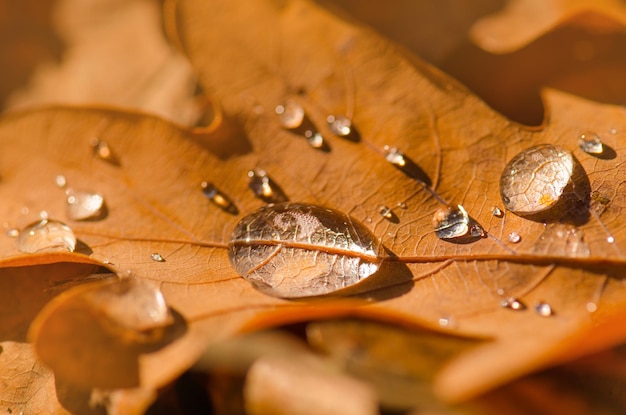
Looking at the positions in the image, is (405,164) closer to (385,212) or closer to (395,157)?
(395,157)

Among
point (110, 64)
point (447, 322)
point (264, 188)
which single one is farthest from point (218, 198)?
point (110, 64)

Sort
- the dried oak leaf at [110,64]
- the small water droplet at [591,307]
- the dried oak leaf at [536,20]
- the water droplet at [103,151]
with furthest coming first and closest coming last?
the dried oak leaf at [110,64]
the dried oak leaf at [536,20]
the water droplet at [103,151]
the small water droplet at [591,307]

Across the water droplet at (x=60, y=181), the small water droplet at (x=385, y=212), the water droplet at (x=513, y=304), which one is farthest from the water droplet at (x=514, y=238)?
the water droplet at (x=60, y=181)

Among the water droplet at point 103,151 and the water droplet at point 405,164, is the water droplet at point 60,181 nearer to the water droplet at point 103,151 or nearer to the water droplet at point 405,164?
the water droplet at point 103,151

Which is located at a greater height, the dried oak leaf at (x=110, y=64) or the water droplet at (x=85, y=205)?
the dried oak leaf at (x=110, y=64)

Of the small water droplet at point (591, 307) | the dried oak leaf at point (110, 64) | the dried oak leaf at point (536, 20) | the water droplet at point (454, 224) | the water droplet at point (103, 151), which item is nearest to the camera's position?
the small water droplet at point (591, 307)

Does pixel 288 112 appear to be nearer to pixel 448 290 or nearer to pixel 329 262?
pixel 329 262

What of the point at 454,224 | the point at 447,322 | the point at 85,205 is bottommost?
the point at 447,322

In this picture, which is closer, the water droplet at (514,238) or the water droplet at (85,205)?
the water droplet at (514,238)
